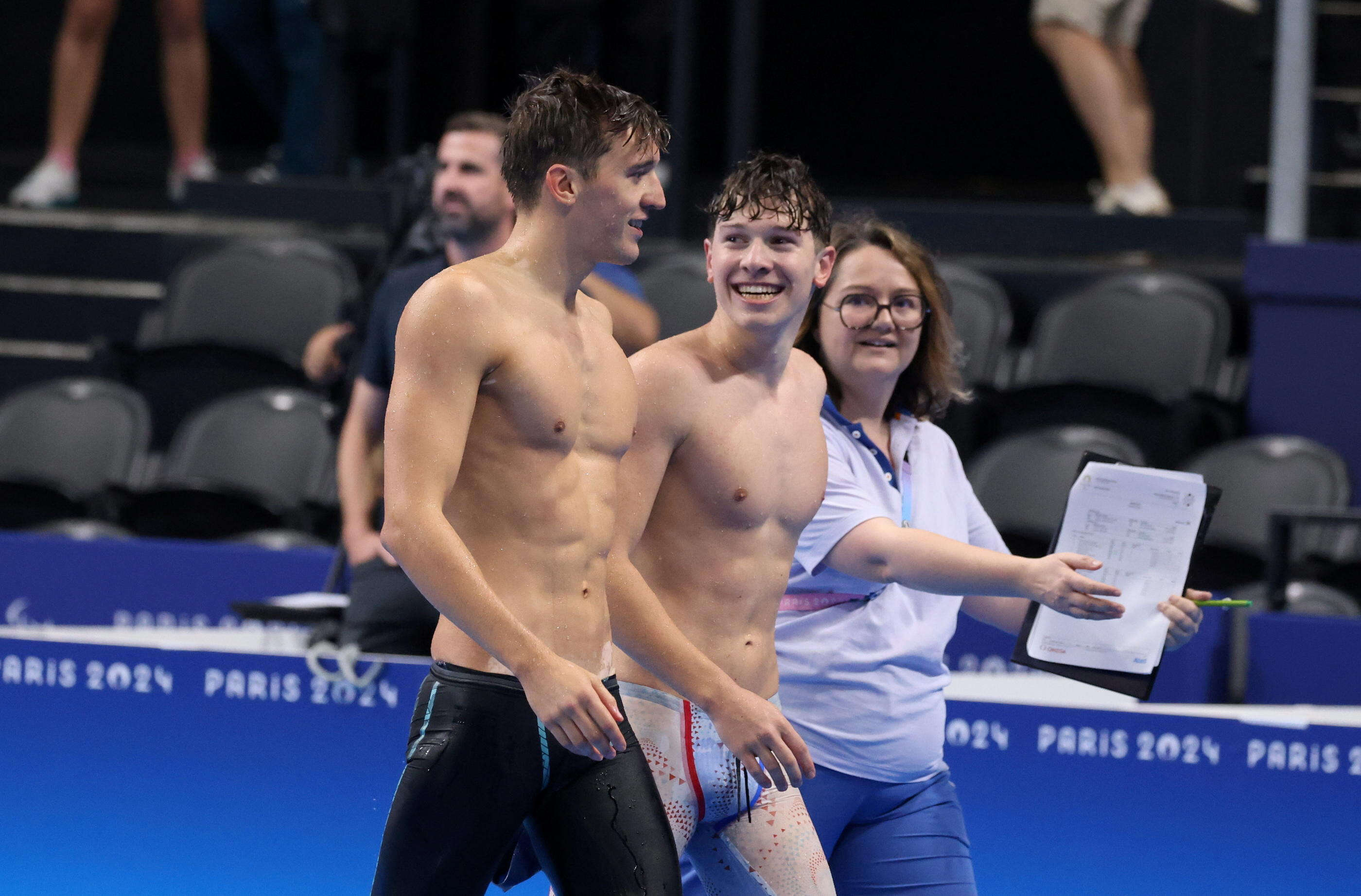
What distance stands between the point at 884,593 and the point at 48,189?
5659 mm

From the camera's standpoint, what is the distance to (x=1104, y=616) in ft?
8.02

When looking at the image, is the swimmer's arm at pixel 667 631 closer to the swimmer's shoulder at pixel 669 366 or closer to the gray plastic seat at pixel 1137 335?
the swimmer's shoulder at pixel 669 366

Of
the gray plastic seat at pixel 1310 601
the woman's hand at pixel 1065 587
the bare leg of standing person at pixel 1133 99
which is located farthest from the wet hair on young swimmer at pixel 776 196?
the bare leg of standing person at pixel 1133 99

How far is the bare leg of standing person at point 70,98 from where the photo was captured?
23.3 feet

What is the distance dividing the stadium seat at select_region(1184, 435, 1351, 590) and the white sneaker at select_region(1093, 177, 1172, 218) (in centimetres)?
137

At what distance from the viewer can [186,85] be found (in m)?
7.27

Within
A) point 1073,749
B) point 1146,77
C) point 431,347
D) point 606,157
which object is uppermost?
point 1146,77

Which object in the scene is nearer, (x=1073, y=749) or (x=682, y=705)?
(x=682, y=705)

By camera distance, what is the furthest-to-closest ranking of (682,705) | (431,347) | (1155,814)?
1. (1155,814)
2. (682,705)
3. (431,347)

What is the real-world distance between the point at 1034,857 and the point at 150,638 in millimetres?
1818

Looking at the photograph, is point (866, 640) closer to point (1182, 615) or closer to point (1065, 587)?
point (1065, 587)

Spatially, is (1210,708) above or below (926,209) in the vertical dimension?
below

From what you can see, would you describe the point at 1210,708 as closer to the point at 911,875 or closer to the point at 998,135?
the point at 911,875

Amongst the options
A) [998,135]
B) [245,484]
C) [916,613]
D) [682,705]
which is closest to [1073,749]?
[916,613]
